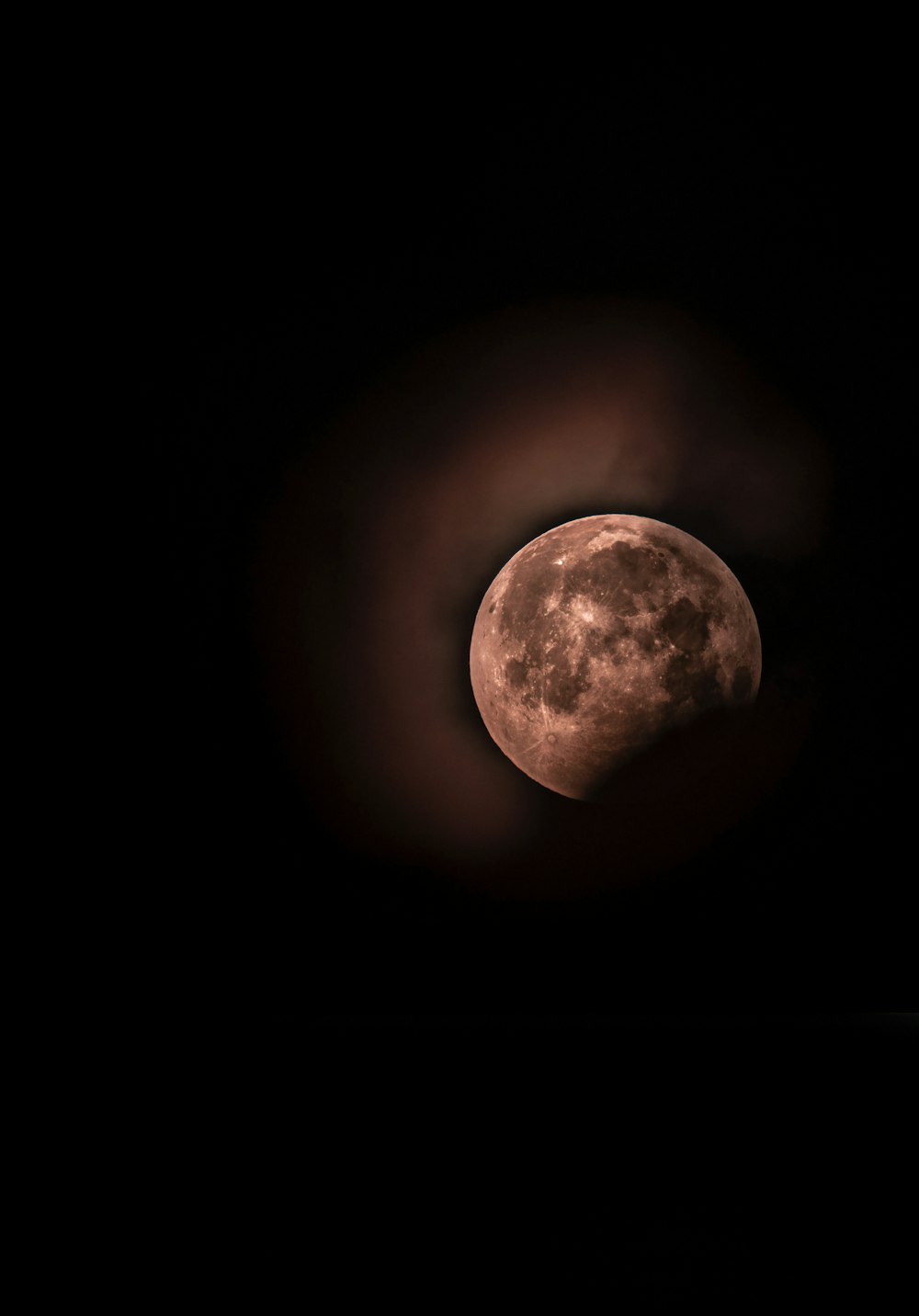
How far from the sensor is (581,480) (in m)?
2.61

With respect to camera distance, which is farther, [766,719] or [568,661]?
[766,719]

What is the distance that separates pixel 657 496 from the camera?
2.61 m

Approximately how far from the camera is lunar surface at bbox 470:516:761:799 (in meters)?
2.14

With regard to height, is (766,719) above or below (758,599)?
below

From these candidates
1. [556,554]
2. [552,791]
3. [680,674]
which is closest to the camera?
[680,674]

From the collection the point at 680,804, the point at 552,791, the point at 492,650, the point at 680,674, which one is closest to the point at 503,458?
the point at 492,650

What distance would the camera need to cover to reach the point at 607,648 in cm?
212

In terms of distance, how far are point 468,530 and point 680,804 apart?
1.30m

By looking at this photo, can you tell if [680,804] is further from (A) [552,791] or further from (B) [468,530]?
(B) [468,530]

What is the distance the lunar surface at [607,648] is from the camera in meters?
2.14

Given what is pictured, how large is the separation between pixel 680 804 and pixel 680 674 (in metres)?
0.69

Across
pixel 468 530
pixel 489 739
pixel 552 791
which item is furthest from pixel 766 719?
pixel 468 530

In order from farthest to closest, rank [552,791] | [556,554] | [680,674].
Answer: [552,791]
[556,554]
[680,674]

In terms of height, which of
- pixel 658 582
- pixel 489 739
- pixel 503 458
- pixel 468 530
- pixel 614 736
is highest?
pixel 503 458
